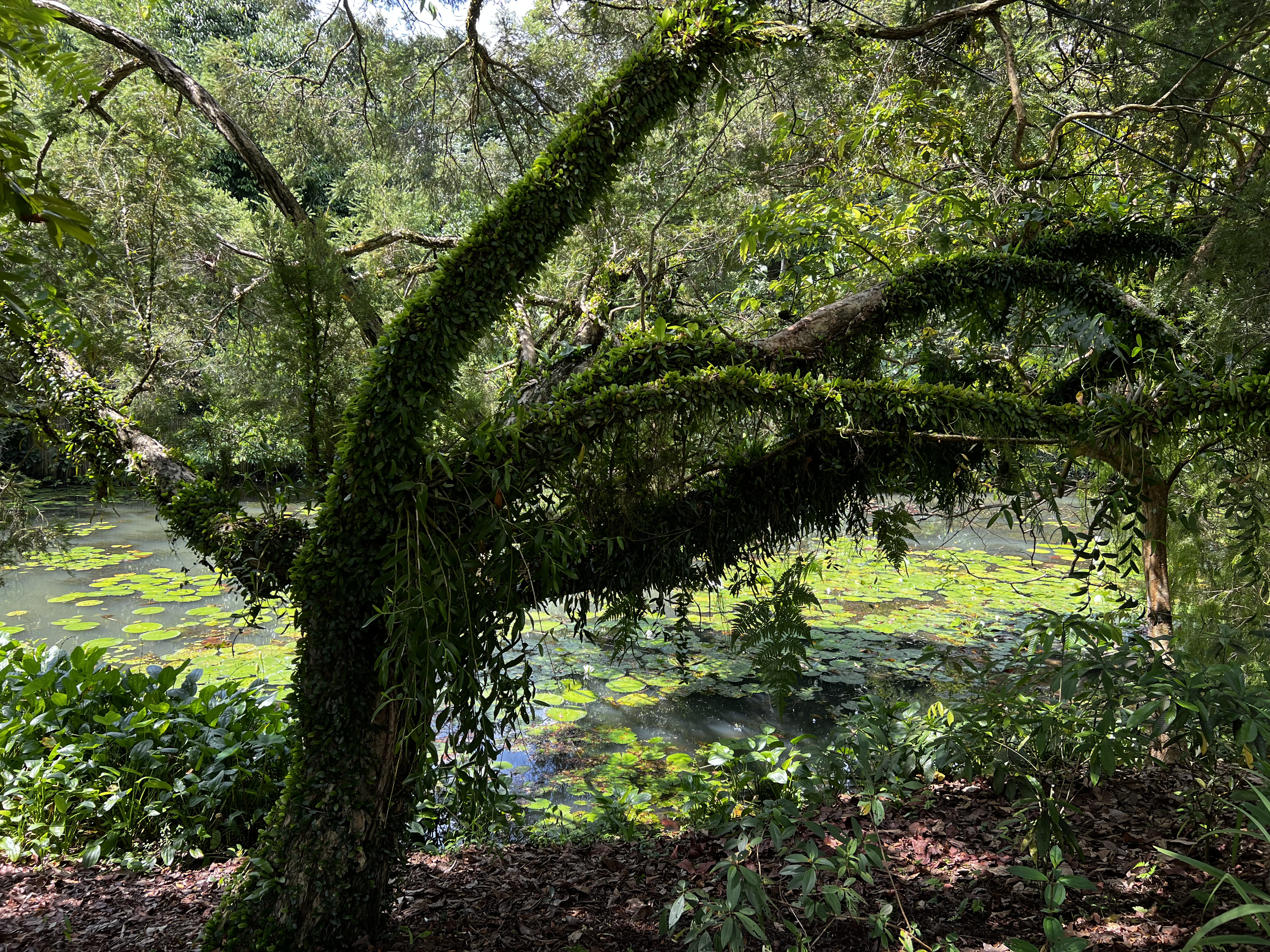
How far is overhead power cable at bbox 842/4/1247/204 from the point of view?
11.1ft

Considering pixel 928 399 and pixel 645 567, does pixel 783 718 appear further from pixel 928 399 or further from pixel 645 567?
pixel 928 399

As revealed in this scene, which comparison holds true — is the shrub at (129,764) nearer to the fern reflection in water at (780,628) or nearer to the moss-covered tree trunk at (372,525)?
the moss-covered tree trunk at (372,525)

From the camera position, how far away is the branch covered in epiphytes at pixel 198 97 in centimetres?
357

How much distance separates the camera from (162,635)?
6719mm

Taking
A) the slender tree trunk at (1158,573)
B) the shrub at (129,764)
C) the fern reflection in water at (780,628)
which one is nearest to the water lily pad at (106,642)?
the shrub at (129,764)

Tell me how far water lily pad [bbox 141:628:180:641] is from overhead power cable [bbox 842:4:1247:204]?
703cm

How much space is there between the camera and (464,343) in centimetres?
242

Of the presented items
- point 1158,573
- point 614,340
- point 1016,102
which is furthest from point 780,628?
point 1016,102

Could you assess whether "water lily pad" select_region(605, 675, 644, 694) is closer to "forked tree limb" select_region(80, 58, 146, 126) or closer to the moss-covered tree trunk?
the moss-covered tree trunk

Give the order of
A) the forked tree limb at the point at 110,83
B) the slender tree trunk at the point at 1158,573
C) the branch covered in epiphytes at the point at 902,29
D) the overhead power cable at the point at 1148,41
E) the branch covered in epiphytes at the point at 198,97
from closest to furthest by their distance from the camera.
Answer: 1. the branch covered in epiphytes at the point at 902,29
2. the overhead power cable at the point at 1148,41
3. the branch covered in epiphytes at the point at 198,97
4. the slender tree trunk at the point at 1158,573
5. the forked tree limb at the point at 110,83

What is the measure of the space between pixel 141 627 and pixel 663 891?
6048mm

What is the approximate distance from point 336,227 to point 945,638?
7061mm

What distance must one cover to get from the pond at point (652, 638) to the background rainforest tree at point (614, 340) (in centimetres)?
108

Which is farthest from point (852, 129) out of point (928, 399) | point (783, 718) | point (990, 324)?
point (783, 718)
